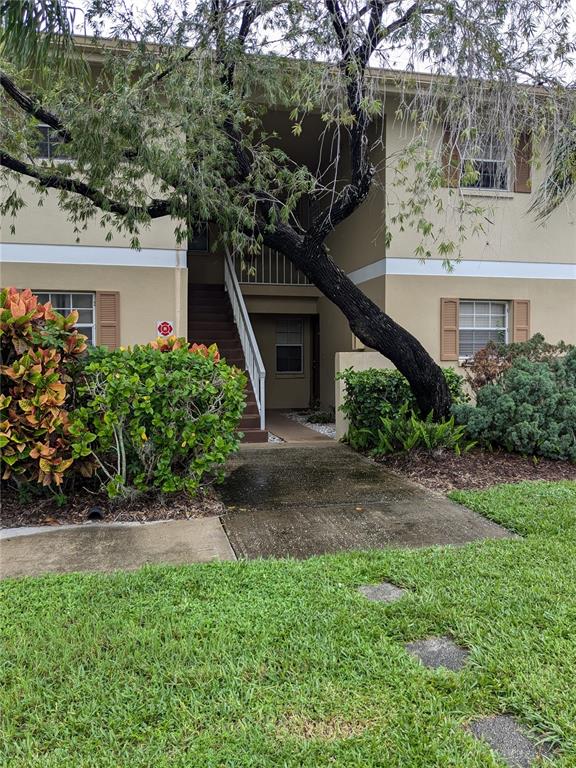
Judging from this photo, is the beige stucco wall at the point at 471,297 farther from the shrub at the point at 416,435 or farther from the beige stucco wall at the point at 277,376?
the beige stucco wall at the point at 277,376

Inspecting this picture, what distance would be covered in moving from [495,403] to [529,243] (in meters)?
5.30

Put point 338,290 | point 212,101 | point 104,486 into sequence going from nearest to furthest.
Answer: point 104,486, point 212,101, point 338,290

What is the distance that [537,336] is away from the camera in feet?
26.2

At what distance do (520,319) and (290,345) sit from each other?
19.4 feet

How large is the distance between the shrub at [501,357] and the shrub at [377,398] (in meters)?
0.50

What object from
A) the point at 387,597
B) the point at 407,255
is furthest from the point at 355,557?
the point at 407,255

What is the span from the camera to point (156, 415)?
Answer: 4879mm

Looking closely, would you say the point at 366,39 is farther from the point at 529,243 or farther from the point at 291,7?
the point at 529,243

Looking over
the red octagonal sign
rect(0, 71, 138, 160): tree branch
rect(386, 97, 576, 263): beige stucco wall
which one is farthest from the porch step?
rect(0, 71, 138, 160): tree branch

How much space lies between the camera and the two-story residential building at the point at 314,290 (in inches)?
360

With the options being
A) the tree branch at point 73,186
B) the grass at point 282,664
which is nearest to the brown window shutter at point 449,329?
the tree branch at point 73,186

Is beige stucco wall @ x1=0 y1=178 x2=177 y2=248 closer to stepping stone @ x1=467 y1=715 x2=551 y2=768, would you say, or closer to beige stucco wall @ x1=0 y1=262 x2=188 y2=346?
beige stucco wall @ x1=0 y1=262 x2=188 y2=346

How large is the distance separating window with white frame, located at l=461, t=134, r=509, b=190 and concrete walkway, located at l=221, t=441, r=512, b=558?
10.9 ft

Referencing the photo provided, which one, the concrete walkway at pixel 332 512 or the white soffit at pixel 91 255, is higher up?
the white soffit at pixel 91 255
